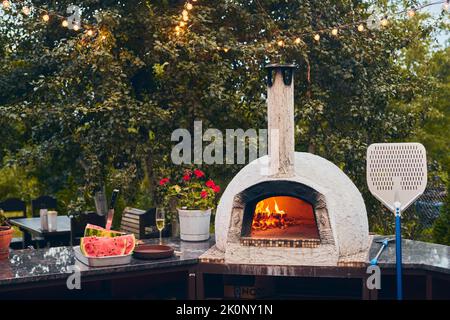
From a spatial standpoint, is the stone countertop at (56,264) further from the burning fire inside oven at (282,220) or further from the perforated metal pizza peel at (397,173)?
the perforated metal pizza peel at (397,173)

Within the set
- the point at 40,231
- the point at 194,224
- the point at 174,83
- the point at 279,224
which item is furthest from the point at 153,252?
the point at 174,83

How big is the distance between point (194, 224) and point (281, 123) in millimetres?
1731

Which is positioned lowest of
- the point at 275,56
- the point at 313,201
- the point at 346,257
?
the point at 346,257

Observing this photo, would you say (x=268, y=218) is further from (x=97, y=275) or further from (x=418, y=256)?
(x=97, y=275)

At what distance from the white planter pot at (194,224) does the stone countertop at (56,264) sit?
29 cm

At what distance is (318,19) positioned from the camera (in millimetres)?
9875

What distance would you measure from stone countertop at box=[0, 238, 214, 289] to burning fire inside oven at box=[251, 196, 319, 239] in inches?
26.5

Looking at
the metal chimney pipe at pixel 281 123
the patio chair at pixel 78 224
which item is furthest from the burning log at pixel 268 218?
the patio chair at pixel 78 224

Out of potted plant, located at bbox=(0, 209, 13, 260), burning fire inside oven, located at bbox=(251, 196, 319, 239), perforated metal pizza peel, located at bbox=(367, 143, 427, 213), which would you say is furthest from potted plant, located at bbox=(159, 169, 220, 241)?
perforated metal pizza peel, located at bbox=(367, 143, 427, 213)

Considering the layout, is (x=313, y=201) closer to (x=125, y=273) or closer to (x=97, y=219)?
(x=125, y=273)

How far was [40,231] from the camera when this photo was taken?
891 cm
